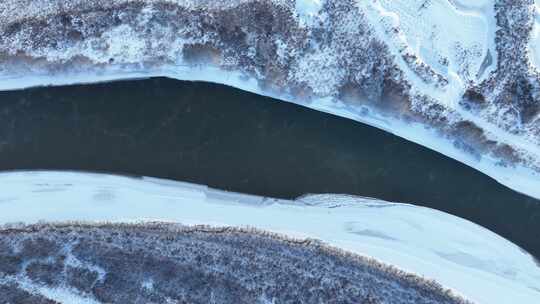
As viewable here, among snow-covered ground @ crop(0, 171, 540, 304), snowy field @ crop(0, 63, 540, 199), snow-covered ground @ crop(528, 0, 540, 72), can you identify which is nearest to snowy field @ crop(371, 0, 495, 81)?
snow-covered ground @ crop(528, 0, 540, 72)

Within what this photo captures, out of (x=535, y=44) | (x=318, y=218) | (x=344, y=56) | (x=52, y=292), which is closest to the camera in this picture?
(x=52, y=292)

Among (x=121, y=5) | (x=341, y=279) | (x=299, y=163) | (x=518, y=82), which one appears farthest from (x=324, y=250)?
(x=121, y=5)

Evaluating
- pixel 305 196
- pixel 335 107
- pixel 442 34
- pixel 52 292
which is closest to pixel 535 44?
pixel 442 34

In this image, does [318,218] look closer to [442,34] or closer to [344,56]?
[344,56]

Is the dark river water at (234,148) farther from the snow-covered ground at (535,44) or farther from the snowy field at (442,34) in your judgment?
the snow-covered ground at (535,44)

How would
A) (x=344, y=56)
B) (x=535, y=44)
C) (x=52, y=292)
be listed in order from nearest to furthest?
(x=52, y=292) < (x=535, y=44) < (x=344, y=56)

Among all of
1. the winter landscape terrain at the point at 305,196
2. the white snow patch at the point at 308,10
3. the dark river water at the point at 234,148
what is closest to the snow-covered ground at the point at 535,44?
the winter landscape terrain at the point at 305,196
